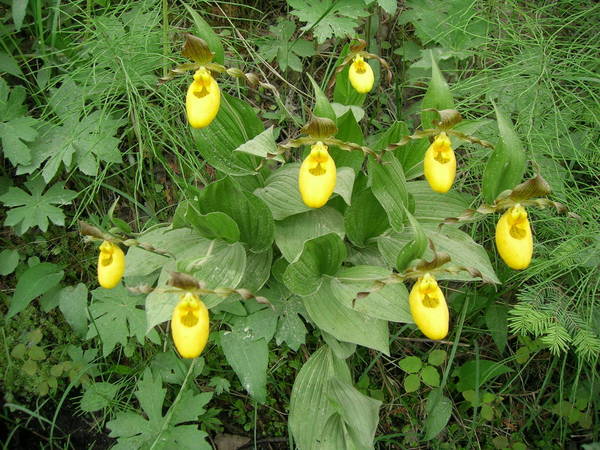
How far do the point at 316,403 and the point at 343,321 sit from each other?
0.29m

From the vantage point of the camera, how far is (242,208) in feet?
4.64

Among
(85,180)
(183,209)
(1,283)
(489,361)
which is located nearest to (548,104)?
(489,361)

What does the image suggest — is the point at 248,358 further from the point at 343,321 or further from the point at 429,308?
the point at 429,308

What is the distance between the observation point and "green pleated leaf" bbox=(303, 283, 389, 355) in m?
1.34

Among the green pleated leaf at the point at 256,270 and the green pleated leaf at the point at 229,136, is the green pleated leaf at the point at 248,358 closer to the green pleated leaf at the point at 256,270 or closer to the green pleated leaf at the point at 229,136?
the green pleated leaf at the point at 256,270

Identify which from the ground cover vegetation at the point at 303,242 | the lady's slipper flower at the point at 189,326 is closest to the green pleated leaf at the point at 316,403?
the ground cover vegetation at the point at 303,242

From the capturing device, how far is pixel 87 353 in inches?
66.8

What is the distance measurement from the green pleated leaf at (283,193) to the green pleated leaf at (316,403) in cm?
45

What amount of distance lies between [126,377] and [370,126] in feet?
4.46

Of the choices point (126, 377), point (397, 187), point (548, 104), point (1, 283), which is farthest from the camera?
point (1, 283)

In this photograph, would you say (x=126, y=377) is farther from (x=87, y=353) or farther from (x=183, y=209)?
(x=183, y=209)

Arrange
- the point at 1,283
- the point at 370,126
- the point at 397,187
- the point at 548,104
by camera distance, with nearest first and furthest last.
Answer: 1. the point at 397,187
2. the point at 548,104
3. the point at 1,283
4. the point at 370,126

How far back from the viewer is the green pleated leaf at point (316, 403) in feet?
4.69

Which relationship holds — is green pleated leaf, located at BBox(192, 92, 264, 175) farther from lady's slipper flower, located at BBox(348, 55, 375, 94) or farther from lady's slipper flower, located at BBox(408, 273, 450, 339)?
lady's slipper flower, located at BBox(408, 273, 450, 339)
